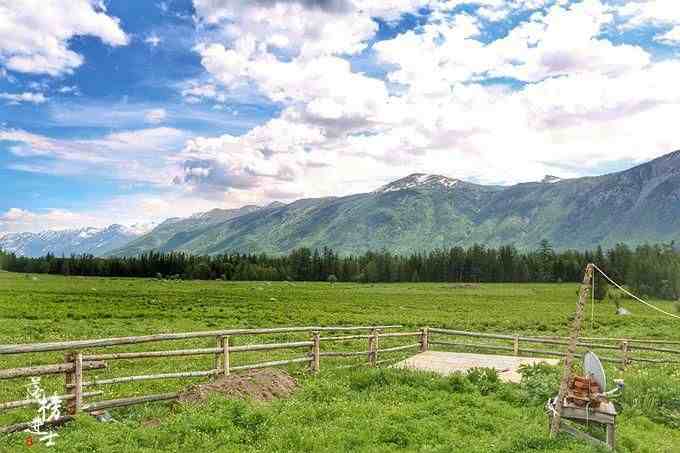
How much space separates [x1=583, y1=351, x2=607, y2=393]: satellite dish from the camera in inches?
→ 488

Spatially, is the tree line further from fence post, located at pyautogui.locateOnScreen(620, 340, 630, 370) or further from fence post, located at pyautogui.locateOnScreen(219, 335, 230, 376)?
fence post, located at pyautogui.locateOnScreen(219, 335, 230, 376)

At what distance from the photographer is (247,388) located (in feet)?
49.8

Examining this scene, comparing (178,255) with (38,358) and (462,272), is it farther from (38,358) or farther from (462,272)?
(38,358)

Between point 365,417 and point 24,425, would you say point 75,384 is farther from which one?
point 365,417

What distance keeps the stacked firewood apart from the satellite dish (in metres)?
0.11

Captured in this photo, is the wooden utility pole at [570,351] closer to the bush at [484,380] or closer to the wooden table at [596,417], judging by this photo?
the wooden table at [596,417]

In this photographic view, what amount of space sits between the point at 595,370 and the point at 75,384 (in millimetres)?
12411

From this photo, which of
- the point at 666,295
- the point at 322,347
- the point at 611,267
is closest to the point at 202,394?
the point at 322,347

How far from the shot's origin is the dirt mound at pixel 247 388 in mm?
14641

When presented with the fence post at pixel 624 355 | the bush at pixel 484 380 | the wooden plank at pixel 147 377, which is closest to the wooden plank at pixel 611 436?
the bush at pixel 484 380

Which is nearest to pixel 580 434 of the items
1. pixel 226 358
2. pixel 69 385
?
pixel 226 358

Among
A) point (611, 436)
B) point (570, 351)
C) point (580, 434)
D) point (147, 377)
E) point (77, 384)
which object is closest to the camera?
point (570, 351)

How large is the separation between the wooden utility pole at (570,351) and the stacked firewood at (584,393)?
1.17 ft

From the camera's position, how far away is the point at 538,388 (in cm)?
Result: 1666
